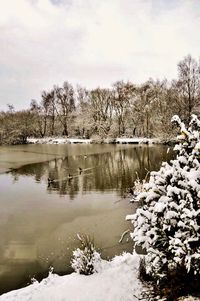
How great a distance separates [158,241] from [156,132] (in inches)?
1986

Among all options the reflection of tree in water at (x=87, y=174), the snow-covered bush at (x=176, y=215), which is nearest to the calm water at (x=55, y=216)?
the reflection of tree in water at (x=87, y=174)

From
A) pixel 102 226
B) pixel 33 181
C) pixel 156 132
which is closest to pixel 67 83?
pixel 156 132

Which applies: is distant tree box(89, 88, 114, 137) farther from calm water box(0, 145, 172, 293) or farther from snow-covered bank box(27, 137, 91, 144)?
calm water box(0, 145, 172, 293)

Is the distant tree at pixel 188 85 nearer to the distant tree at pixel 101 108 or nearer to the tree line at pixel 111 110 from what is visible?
the tree line at pixel 111 110

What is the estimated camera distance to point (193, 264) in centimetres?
462

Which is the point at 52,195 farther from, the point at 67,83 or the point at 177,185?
the point at 67,83

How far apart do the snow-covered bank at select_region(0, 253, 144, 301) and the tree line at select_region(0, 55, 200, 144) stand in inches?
1608

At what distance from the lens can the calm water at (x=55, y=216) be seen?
8641 millimetres

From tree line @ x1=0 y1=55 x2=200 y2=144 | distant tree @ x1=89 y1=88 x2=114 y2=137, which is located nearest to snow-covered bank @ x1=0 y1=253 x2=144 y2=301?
tree line @ x1=0 y1=55 x2=200 y2=144

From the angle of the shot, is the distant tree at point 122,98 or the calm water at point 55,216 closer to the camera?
the calm water at point 55,216

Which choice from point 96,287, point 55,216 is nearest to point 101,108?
point 55,216

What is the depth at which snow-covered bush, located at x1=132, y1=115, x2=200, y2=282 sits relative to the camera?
4.52 metres

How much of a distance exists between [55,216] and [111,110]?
55.1m

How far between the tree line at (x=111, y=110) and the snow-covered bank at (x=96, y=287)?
4083cm
